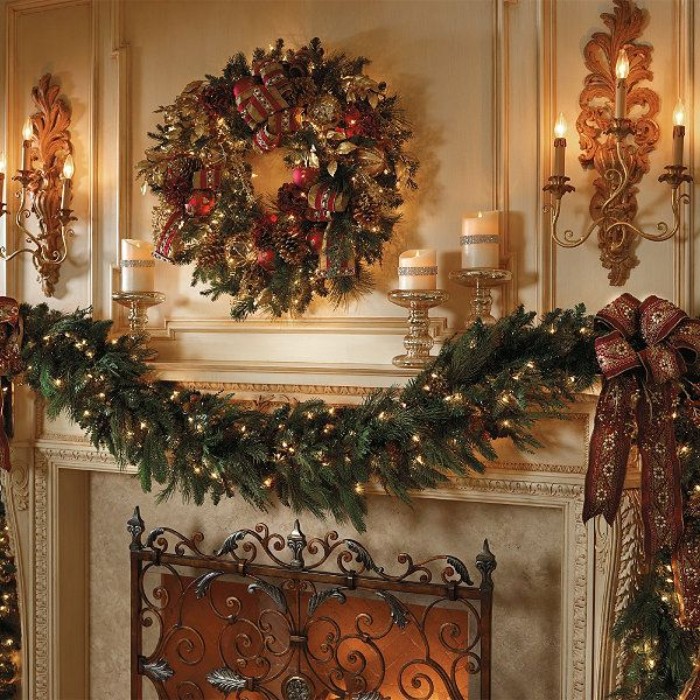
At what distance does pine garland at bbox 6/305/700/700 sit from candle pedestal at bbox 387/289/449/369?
0.07 metres

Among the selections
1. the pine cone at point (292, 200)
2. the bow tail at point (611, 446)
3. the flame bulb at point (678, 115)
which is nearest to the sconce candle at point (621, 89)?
the flame bulb at point (678, 115)

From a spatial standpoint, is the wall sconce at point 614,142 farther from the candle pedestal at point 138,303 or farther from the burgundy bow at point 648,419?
the candle pedestal at point 138,303

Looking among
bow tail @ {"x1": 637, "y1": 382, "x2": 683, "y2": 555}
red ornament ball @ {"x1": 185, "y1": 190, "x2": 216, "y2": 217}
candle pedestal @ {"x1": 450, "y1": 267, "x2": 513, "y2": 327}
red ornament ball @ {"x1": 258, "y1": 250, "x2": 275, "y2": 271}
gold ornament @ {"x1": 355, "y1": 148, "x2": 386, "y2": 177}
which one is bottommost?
bow tail @ {"x1": 637, "y1": 382, "x2": 683, "y2": 555}

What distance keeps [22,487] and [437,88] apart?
1.84 metres

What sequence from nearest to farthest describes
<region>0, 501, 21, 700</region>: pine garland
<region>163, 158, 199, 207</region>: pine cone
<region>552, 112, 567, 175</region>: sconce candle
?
<region>552, 112, 567, 175</region>: sconce candle, <region>163, 158, 199, 207</region>: pine cone, <region>0, 501, 21, 700</region>: pine garland

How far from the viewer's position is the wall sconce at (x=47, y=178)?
281 centimetres

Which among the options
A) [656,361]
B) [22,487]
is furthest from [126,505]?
[656,361]

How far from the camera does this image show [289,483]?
2311 mm

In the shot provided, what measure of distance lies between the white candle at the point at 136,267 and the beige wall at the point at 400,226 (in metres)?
0.14

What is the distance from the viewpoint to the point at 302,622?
2.68 metres

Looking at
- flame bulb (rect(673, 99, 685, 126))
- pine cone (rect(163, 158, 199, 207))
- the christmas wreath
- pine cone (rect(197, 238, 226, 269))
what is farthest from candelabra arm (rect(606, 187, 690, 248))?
pine cone (rect(163, 158, 199, 207))

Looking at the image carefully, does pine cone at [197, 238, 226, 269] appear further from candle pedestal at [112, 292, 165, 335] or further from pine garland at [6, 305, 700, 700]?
pine garland at [6, 305, 700, 700]

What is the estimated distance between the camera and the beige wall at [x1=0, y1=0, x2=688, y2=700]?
7.22ft

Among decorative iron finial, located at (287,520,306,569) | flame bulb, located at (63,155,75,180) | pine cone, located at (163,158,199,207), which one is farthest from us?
flame bulb, located at (63,155,75,180)
